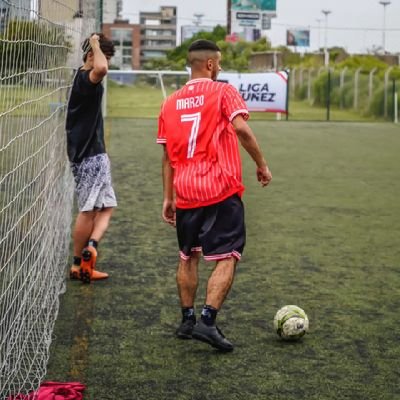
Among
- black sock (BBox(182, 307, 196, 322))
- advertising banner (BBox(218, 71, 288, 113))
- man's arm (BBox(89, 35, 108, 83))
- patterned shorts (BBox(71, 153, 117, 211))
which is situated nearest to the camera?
black sock (BBox(182, 307, 196, 322))

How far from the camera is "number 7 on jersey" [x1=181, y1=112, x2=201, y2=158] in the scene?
18.9ft

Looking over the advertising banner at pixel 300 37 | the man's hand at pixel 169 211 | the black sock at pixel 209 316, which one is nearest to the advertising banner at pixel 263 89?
the man's hand at pixel 169 211

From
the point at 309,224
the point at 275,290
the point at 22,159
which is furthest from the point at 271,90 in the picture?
the point at 22,159

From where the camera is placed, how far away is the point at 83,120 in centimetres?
700

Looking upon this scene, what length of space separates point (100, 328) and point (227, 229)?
104 cm

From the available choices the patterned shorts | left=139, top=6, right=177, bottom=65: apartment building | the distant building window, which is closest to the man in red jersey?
the patterned shorts

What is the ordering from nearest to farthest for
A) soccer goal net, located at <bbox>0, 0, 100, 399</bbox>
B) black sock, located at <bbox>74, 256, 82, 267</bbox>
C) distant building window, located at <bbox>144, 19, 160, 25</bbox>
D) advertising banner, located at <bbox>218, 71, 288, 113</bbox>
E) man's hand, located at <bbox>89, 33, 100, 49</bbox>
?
soccer goal net, located at <bbox>0, 0, 100, 399</bbox>
man's hand, located at <bbox>89, 33, 100, 49</bbox>
black sock, located at <bbox>74, 256, 82, 267</bbox>
advertising banner, located at <bbox>218, 71, 288, 113</bbox>
distant building window, located at <bbox>144, 19, 160, 25</bbox>

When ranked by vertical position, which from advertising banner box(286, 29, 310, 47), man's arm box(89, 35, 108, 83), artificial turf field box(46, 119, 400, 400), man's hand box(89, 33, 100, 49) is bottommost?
artificial turf field box(46, 119, 400, 400)

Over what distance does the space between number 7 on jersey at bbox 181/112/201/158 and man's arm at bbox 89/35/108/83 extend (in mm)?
998

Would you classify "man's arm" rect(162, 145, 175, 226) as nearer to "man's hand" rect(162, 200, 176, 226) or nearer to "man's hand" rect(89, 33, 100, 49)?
"man's hand" rect(162, 200, 176, 226)

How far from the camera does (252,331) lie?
19.9ft

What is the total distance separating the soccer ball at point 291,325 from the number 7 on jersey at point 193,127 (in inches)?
44.3

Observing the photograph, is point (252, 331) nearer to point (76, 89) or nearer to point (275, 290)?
point (275, 290)

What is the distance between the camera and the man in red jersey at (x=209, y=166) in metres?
5.71
